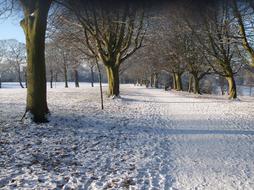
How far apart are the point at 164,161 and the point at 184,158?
0.57 meters

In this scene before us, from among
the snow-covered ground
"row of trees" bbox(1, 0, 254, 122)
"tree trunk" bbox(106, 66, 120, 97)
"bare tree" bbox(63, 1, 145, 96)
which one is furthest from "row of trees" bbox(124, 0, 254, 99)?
Result: the snow-covered ground

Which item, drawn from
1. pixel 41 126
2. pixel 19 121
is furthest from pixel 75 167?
pixel 19 121

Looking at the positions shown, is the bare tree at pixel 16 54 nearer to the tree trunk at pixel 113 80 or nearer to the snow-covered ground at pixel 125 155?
the tree trunk at pixel 113 80

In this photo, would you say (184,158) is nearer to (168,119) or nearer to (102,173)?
(102,173)

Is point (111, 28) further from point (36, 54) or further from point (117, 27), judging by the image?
point (36, 54)

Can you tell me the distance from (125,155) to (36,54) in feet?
19.9

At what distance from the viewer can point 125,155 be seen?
8.63m

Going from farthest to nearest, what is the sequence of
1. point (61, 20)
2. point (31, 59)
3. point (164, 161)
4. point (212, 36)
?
point (212, 36), point (61, 20), point (31, 59), point (164, 161)

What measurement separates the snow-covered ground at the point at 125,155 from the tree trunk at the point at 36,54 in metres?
0.75

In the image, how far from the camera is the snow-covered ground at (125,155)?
21.4 feet

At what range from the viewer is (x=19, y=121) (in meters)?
12.9

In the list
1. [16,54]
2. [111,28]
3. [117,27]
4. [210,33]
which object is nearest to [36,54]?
[111,28]

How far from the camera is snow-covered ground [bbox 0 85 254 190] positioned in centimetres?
654

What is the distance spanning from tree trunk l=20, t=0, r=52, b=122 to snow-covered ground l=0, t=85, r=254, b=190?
75 cm
